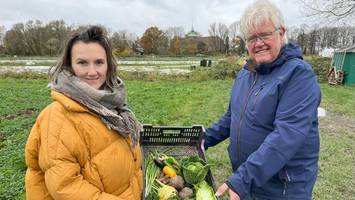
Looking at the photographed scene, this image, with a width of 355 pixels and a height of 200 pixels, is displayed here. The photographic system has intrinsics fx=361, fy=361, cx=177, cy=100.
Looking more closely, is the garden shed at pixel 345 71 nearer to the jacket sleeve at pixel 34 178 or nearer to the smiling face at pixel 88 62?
the smiling face at pixel 88 62

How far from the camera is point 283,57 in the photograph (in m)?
2.41

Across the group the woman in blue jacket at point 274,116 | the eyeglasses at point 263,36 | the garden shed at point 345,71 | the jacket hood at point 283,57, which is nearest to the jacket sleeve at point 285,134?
the woman in blue jacket at point 274,116

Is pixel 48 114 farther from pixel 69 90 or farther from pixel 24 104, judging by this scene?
pixel 24 104

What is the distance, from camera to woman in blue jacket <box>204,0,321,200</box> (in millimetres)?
2199

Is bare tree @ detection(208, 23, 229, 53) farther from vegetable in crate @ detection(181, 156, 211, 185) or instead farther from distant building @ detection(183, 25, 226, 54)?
vegetable in crate @ detection(181, 156, 211, 185)

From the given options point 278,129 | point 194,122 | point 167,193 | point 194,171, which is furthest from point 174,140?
point 194,122

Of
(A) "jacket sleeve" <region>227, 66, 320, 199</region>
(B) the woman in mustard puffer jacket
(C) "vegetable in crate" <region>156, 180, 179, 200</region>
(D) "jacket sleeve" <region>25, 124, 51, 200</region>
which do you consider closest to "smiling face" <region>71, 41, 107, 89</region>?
(B) the woman in mustard puffer jacket

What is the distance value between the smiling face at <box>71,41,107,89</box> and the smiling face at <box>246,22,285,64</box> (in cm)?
100

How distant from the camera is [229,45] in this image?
74688 mm

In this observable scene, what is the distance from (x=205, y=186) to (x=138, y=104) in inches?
372

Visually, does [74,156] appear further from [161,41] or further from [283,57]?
[161,41]

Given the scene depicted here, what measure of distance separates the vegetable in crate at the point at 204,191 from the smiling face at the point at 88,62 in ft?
3.56

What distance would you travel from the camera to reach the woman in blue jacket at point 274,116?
2.20 meters

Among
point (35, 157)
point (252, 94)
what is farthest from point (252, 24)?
point (35, 157)
